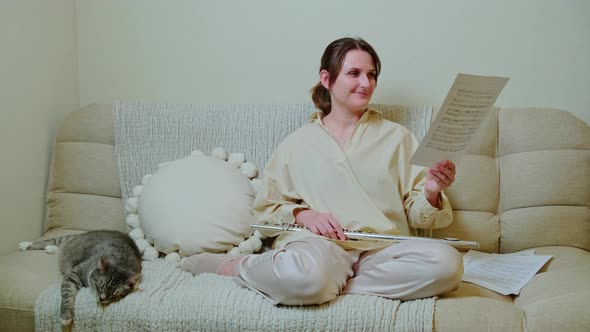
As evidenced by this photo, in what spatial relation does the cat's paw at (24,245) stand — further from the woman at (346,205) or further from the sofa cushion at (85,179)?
the woman at (346,205)

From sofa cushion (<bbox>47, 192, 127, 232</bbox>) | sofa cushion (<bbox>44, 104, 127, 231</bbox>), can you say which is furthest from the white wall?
sofa cushion (<bbox>47, 192, 127, 232</bbox>)

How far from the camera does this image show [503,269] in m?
1.83

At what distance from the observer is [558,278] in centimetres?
164

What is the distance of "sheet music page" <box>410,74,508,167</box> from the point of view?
5.04ft

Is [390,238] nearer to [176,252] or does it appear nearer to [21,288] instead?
[176,252]

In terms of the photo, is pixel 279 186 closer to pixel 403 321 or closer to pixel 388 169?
pixel 388 169

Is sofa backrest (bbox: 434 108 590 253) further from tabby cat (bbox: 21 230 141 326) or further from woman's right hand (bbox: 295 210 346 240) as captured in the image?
tabby cat (bbox: 21 230 141 326)

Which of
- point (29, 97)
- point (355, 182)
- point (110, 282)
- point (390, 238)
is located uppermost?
point (29, 97)

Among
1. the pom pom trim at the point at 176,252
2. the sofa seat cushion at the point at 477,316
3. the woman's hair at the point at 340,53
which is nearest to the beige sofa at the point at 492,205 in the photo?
the sofa seat cushion at the point at 477,316

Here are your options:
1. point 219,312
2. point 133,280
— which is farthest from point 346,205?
point 133,280

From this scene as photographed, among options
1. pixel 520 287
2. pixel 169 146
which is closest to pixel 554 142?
pixel 520 287

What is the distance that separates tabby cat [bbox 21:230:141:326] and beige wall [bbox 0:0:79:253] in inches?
10.8

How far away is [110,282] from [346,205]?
726mm

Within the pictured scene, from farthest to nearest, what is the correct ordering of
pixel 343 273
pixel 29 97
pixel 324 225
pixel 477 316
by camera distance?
pixel 29 97, pixel 324 225, pixel 343 273, pixel 477 316
